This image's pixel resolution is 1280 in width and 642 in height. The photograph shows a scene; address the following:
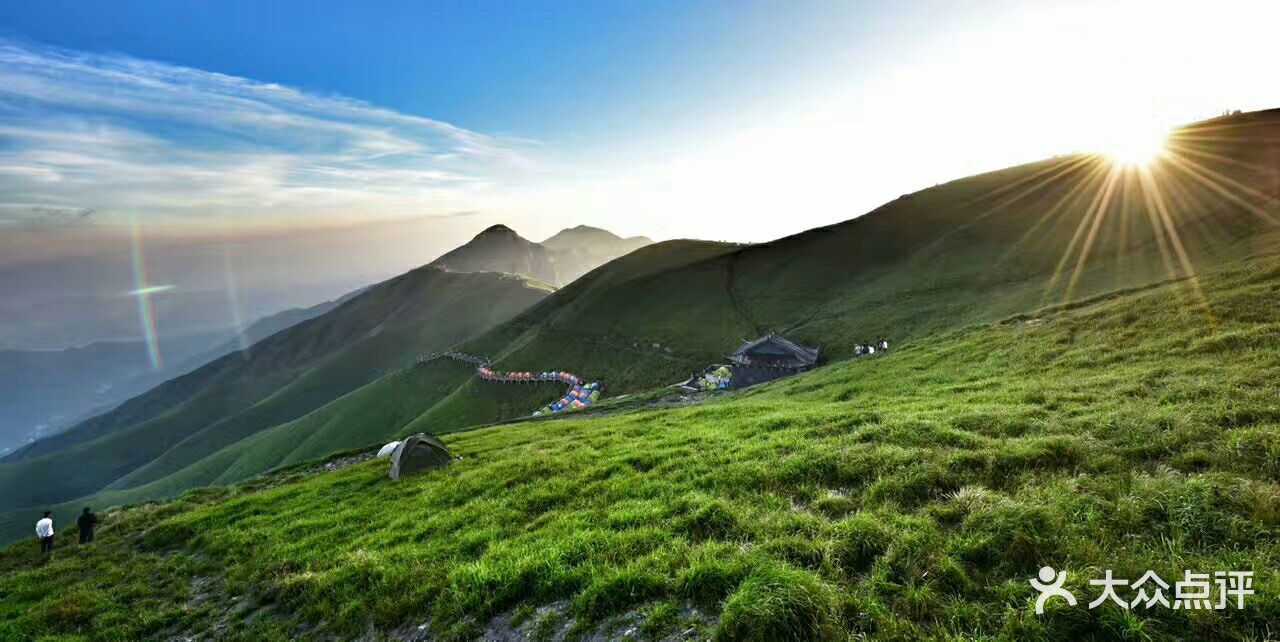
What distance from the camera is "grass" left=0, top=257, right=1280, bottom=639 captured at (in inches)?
265

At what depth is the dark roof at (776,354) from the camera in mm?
60406

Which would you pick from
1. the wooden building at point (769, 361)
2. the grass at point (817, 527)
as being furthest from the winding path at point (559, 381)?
the grass at point (817, 527)

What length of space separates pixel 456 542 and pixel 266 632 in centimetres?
452

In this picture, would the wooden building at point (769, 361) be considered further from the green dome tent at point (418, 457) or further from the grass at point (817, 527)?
the green dome tent at point (418, 457)

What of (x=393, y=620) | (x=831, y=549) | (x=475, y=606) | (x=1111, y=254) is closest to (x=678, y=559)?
(x=831, y=549)

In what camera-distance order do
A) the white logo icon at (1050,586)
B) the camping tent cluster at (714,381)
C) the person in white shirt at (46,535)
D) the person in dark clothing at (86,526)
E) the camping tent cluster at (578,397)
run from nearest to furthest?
the white logo icon at (1050,586), the person in white shirt at (46,535), the person in dark clothing at (86,526), the camping tent cluster at (714,381), the camping tent cluster at (578,397)

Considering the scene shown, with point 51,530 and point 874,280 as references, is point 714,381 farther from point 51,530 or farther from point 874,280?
point 51,530

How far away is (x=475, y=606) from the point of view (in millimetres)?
9305

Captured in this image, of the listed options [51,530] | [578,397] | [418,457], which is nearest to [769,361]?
[578,397]

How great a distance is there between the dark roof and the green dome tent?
44495 millimetres

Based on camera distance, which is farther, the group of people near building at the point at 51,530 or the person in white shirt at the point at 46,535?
the group of people near building at the point at 51,530

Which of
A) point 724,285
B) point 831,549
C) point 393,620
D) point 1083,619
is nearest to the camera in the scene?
point 1083,619

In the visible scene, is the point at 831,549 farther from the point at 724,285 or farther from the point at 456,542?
the point at 724,285

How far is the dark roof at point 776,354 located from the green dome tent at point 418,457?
44.5 metres
